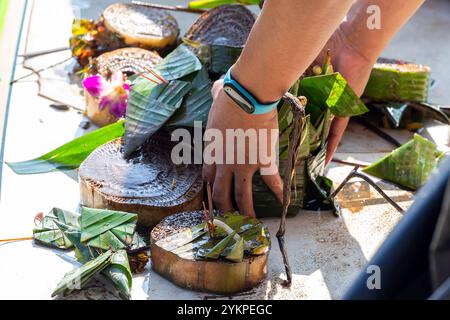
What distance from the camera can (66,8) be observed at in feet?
10.8

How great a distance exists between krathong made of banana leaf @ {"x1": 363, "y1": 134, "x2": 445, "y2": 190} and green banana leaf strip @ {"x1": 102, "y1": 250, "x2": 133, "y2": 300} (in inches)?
34.3

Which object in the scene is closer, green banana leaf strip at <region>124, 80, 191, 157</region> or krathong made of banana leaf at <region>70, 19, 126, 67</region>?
green banana leaf strip at <region>124, 80, 191, 157</region>

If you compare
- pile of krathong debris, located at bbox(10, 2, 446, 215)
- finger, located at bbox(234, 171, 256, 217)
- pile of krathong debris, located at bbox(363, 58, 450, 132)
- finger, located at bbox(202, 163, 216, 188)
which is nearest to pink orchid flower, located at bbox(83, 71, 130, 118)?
pile of krathong debris, located at bbox(10, 2, 446, 215)

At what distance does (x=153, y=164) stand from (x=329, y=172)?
562mm

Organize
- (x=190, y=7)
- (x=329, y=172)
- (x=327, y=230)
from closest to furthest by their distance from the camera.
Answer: (x=327, y=230)
(x=329, y=172)
(x=190, y=7)

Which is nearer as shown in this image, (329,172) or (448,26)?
(329,172)

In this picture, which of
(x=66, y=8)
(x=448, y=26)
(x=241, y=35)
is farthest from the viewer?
(x=448, y=26)

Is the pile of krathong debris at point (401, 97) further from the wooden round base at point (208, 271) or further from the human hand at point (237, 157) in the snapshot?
the wooden round base at point (208, 271)

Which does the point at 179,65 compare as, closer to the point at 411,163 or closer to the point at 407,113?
the point at 411,163

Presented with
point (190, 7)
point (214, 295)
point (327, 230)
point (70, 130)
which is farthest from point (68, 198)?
point (190, 7)

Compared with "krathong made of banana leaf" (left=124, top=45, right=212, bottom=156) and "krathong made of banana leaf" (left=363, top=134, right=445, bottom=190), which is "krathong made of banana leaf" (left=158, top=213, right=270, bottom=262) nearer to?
"krathong made of banana leaf" (left=124, top=45, right=212, bottom=156)

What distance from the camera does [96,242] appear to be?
73.7 inches

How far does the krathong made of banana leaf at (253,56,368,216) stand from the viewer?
2035mm

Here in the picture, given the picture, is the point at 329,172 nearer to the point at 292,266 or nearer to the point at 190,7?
the point at 292,266
